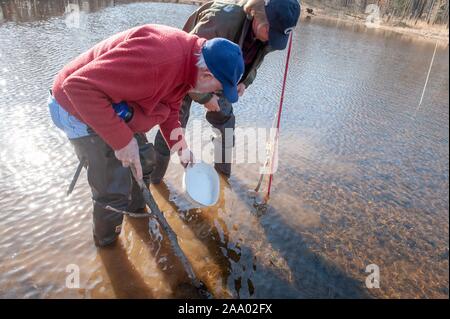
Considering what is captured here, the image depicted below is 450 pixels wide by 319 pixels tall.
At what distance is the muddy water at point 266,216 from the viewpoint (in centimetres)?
287

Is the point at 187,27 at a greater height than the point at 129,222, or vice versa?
the point at 187,27

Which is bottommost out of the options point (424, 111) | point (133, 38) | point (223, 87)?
point (424, 111)

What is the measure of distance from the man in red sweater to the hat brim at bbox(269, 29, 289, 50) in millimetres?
901

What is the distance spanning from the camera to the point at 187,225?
345 cm

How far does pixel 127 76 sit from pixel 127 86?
0.20ft

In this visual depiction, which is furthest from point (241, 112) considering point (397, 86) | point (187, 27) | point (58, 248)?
point (397, 86)

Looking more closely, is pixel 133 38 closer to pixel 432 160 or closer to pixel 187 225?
pixel 187 225

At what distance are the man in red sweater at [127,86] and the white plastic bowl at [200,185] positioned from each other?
419mm

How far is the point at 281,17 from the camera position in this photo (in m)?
2.82

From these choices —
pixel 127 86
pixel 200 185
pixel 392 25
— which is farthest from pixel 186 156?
pixel 392 25

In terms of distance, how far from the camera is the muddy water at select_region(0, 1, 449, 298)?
2865mm

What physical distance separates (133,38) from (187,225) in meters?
1.96

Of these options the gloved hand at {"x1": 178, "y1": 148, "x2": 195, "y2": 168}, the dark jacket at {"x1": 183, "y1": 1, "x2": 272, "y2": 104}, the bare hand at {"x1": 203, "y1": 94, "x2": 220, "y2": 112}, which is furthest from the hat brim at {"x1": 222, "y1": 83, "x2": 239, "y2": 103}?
the bare hand at {"x1": 203, "y1": 94, "x2": 220, "y2": 112}
